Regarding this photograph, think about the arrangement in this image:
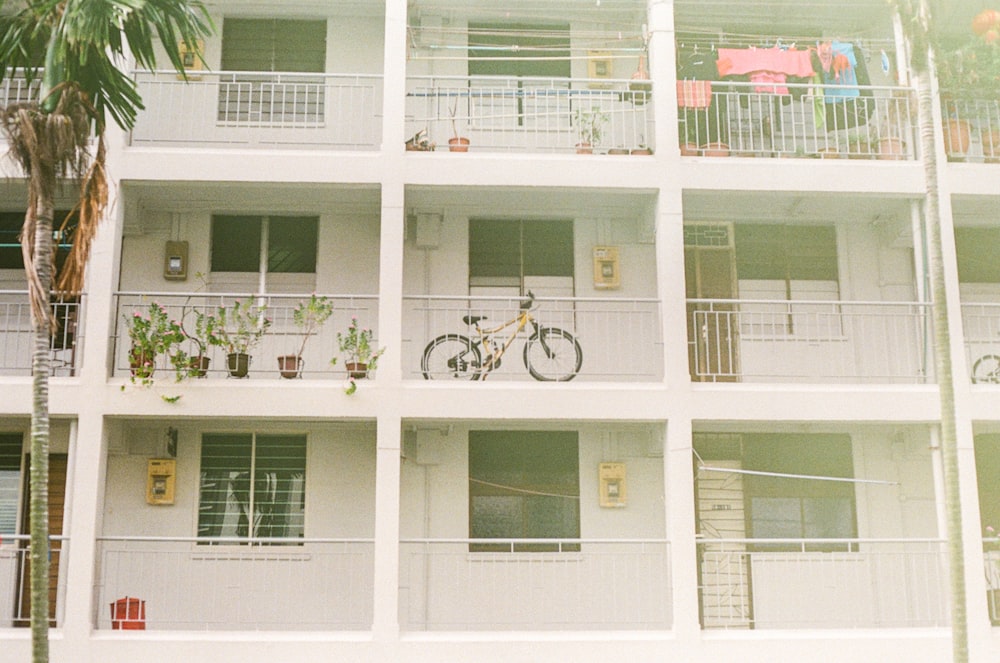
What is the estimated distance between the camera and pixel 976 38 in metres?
14.8

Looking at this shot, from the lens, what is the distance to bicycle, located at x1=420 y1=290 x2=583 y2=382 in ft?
44.5

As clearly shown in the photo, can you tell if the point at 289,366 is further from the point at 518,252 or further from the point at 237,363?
the point at 518,252

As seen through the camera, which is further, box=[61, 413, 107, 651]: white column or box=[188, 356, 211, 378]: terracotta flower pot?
box=[188, 356, 211, 378]: terracotta flower pot

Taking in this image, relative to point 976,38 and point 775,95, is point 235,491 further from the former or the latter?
point 976,38

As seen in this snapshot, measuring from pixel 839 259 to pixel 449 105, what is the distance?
18.8 ft

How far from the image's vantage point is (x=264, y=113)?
15.3 meters

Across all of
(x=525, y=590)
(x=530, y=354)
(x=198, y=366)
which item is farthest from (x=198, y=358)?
(x=525, y=590)

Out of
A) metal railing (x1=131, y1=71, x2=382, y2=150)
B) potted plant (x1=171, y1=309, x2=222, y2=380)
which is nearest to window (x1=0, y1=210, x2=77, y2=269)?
metal railing (x1=131, y1=71, x2=382, y2=150)

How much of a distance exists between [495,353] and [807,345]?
4.33 meters

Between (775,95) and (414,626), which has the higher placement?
(775,95)

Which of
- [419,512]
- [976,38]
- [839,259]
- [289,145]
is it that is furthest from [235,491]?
[976,38]

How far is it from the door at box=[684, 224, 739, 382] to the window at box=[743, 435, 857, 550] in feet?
3.68

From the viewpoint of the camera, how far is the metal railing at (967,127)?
1421cm

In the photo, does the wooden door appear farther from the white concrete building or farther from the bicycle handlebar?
the bicycle handlebar
